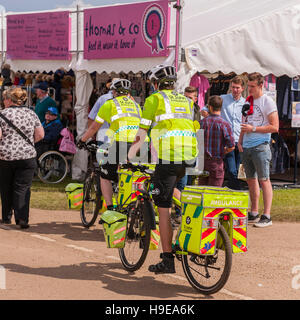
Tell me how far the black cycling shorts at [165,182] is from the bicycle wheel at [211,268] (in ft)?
1.83

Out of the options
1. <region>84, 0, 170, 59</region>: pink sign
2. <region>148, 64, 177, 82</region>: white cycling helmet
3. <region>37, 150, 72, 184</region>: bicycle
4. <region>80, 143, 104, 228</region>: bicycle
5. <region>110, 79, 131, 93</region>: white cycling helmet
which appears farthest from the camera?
<region>37, 150, 72, 184</region>: bicycle

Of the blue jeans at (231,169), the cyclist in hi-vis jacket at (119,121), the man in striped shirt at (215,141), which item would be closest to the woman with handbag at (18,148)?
the cyclist in hi-vis jacket at (119,121)

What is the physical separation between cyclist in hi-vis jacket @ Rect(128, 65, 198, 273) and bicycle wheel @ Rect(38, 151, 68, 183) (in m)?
7.43

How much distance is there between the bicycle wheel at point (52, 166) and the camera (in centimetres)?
1327

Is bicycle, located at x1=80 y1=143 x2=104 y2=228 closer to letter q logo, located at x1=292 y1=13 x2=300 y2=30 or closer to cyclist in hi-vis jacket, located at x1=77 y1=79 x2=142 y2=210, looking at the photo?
cyclist in hi-vis jacket, located at x1=77 y1=79 x2=142 y2=210

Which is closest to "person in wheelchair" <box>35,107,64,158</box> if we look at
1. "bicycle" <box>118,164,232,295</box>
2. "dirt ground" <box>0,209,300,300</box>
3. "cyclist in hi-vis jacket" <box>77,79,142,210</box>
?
"dirt ground" <box>0,209,300,300</box>

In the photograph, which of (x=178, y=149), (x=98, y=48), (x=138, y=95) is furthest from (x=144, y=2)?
(x=178, y=149)

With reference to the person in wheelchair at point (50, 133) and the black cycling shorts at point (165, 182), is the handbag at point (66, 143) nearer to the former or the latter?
the person in wheelchair at point (50, 133)

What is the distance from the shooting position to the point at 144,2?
11500 millimetres

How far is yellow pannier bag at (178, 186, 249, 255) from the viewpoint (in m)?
5.46

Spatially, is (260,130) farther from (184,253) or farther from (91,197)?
(184,253)

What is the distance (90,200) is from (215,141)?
1.90 metres

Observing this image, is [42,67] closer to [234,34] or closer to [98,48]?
[98,48]
